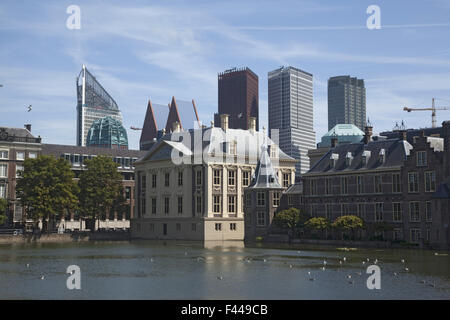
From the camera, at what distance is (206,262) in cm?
5738

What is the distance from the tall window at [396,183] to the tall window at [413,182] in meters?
1.91

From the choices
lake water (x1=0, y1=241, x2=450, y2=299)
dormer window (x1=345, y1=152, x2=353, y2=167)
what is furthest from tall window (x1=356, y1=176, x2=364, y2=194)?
lake water (x1=0, y1=241, x2=450, y2=299)

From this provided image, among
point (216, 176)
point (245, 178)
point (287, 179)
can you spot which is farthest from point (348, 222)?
point (287, 179)

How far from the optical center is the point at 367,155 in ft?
290

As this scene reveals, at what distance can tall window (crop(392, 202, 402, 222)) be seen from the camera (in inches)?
3263

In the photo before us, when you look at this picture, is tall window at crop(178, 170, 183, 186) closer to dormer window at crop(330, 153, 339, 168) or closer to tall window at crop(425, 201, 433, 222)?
dormer window at crop(330, 153, 339, 168)

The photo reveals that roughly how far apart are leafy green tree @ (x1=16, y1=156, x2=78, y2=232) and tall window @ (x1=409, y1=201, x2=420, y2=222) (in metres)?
55.8

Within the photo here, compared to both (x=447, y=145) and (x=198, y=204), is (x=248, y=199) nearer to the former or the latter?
(x=198, y=204)

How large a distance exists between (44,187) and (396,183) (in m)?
56.5

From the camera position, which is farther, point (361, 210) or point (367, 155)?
point (367, 155)

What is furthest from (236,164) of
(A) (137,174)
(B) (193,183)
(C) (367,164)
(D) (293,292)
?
(D) (293,292)

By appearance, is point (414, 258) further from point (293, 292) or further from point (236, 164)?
point (236, 164)
